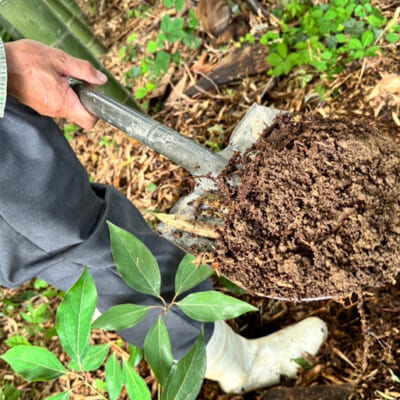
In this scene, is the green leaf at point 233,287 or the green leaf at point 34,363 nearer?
the green leaf at point 34,363

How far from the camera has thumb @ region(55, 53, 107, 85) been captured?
1143 mm

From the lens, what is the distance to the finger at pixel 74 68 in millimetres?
1139

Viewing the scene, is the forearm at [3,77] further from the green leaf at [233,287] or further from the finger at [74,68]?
the green leaf at [233,287]

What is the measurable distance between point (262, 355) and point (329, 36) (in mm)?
1338

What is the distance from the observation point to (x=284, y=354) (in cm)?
143

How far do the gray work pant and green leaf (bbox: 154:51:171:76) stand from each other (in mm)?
1124

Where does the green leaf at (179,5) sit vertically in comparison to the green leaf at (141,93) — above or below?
Result: above

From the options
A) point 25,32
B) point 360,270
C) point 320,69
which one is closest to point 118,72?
point 25,32

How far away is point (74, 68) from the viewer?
3.81 ft

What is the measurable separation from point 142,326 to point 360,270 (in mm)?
699

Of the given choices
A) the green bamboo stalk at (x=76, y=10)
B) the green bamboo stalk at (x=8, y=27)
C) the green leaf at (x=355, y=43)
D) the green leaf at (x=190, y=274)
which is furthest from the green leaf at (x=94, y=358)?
the green bamboo stalk at (x=76, y=10)

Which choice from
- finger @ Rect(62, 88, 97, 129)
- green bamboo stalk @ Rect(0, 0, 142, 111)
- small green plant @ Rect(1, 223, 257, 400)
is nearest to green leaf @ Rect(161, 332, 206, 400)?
small green plant @ Rect(1, 223, 257, 400)

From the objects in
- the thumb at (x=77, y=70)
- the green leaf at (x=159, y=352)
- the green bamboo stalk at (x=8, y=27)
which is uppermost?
the green bamboo stalk at (x=8, y=27)

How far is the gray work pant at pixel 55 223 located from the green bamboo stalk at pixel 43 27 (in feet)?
2.03
